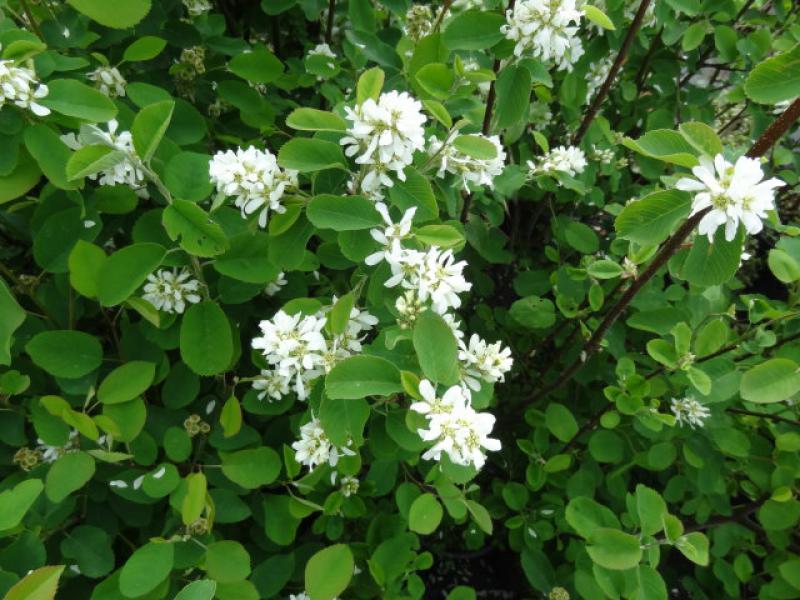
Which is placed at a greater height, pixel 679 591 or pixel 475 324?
pixel 475 324

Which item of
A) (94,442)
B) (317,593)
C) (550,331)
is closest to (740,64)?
(550,331)

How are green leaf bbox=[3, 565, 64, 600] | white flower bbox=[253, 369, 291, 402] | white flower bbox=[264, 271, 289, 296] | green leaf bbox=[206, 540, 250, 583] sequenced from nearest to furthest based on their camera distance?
green leaf bbox=[3, 565, 64, 600] < green leaf bbox=[206, 540, 250, 583] < white flower bbox=[253, 369, 291, 402] < white flower bbox=[264, 271, 289, 296]

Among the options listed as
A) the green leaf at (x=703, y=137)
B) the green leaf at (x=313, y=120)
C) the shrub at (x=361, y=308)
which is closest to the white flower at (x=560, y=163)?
the shrub at (x=361, y=308)

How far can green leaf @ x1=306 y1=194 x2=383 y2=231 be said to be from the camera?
104cm

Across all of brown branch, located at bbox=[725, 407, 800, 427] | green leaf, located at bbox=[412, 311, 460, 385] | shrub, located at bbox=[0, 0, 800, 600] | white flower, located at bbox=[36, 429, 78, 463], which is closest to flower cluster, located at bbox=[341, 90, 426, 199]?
shrub, located at bbox=[0, 0, 800, 600]

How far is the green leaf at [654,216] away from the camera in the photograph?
1.01 metres

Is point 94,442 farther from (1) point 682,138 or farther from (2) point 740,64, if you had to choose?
(2) point 740,64

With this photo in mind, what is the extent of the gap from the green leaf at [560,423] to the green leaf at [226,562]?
951 millimetres

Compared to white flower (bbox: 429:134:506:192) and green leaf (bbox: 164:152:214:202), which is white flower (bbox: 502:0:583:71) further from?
green leaf (bbox: 164:152:214:202)

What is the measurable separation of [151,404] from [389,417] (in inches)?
29.5

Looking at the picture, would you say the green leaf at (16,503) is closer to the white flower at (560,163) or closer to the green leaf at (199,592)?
the green leaf at (199,592)

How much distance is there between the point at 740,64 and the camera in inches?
78.7

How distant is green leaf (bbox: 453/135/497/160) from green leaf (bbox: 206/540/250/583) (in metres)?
0.91

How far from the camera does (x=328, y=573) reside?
131 cm
